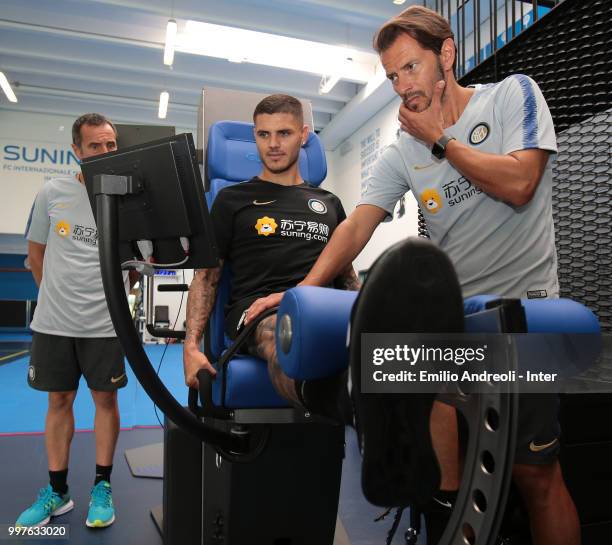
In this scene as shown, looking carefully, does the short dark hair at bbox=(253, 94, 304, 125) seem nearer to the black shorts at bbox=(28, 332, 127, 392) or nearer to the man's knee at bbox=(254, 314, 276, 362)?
the man's knee at bbox=(254, 314, 276, 362)

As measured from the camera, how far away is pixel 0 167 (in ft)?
31.3

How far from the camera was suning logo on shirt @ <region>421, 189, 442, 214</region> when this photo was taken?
1273mm

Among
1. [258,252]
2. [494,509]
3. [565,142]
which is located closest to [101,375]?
[258,252]

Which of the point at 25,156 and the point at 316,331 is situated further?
the point at 25,156

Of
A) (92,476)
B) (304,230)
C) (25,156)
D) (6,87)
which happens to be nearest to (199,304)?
(304,230)

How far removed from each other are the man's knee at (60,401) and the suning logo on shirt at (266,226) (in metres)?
1.05

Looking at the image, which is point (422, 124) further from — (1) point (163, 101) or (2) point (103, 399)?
(1) point (163, 101)

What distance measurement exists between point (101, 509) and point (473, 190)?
162 centimetres

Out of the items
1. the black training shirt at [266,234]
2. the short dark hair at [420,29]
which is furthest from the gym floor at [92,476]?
the short dark hair at [420,29]

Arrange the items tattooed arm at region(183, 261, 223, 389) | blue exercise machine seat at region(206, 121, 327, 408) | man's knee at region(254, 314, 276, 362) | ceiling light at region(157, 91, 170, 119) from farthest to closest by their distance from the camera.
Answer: ceiling light at region(157, 91, 170, 119)
blue exercise machine seat at region(206, 121, 327, 408)
tattooed arm at region(183, 261, 223, 389)
man's knee at region(254, 314, 276, 362)

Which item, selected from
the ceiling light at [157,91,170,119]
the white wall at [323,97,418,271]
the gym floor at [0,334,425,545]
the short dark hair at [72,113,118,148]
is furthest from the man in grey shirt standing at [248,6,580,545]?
the ceiling light at [157,91,170,119]

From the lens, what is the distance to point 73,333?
77.7 inches

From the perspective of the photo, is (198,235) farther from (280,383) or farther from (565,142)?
(565,142)

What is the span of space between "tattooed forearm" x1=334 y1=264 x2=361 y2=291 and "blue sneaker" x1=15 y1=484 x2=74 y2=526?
1283 mm
